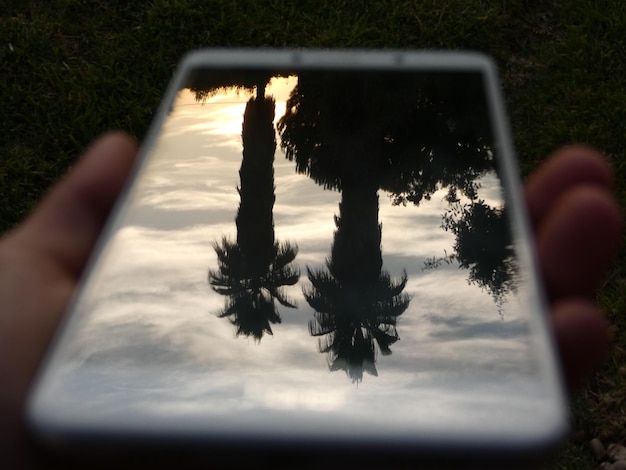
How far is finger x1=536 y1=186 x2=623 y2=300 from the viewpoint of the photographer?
3.65 feet

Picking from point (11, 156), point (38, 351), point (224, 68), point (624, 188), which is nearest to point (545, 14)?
point (624, 188)

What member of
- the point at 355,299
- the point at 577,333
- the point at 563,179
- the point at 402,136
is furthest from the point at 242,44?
the point at 577,333

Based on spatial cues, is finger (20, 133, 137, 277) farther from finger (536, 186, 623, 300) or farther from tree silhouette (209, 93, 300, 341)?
finger (536, 186, 623, 300)

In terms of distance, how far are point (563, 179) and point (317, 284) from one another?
50 centimetres

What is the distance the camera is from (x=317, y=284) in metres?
1.06

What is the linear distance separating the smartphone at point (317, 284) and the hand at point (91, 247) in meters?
0.07

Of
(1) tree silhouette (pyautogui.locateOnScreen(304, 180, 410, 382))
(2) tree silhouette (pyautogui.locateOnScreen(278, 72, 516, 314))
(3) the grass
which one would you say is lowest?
(3) the grass

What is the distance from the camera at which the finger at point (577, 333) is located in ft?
3.47

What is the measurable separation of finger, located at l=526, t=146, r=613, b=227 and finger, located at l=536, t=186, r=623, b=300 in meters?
0.08

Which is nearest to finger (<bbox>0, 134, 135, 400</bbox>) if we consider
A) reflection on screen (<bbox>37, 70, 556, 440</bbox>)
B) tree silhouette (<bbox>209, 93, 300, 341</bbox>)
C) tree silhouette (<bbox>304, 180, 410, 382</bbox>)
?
reflection on screen (<bbox>37, 70, 556, 440</bbox>)

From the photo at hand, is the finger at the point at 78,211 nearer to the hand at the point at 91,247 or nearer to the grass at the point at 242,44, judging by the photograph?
the hand at the point at 91,247

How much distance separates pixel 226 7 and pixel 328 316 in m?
1.58

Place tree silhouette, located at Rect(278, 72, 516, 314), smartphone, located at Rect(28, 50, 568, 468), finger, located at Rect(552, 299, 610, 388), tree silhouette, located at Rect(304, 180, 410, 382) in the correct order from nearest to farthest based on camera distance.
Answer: smartphone, located at Rect(28, 50, 568, 468)
tree silhouette, located at Rect(304, 180, 410, 382)
finger, located at Rect(552, 299, 610, 388)
tree silhouette, located at Rect(278, 72, 516, 314)

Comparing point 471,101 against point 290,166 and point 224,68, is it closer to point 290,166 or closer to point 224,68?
point 290,166
